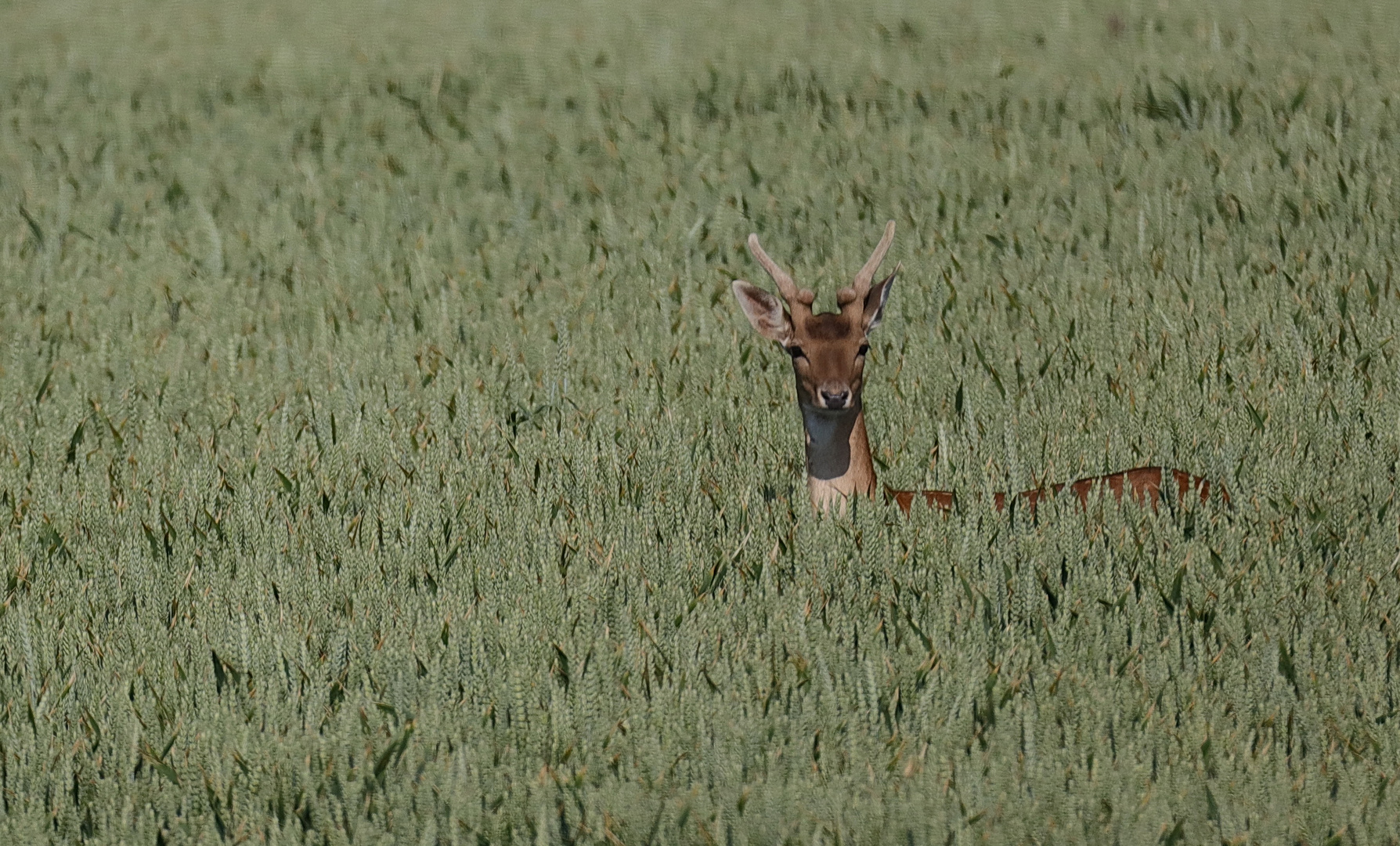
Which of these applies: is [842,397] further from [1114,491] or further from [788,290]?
[1114,491]

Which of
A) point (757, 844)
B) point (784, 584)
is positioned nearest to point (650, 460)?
point (784, 584)

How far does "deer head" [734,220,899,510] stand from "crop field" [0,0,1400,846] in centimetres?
17

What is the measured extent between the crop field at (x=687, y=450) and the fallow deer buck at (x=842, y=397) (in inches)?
5.2

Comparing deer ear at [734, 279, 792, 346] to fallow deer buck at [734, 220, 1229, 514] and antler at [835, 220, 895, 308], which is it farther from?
antler at [835, 220, 895, 308]

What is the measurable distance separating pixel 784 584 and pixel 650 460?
4.23ft

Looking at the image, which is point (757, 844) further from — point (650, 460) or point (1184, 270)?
point (1184, 270)

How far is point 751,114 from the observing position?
13.0m

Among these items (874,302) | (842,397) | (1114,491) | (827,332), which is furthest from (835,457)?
(1114,491)

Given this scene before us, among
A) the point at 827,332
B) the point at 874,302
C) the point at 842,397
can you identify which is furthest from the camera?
the point at 874,302

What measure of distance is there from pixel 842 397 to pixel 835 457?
0.32 m

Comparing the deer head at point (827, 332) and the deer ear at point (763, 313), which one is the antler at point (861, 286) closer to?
the deer head at point (827, 332)

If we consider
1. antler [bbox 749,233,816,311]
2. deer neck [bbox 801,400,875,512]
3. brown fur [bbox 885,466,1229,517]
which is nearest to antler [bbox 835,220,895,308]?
antler [bbox 749,233,816,311]

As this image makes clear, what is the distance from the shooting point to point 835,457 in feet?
20.0

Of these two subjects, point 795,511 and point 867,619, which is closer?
point 867,619
